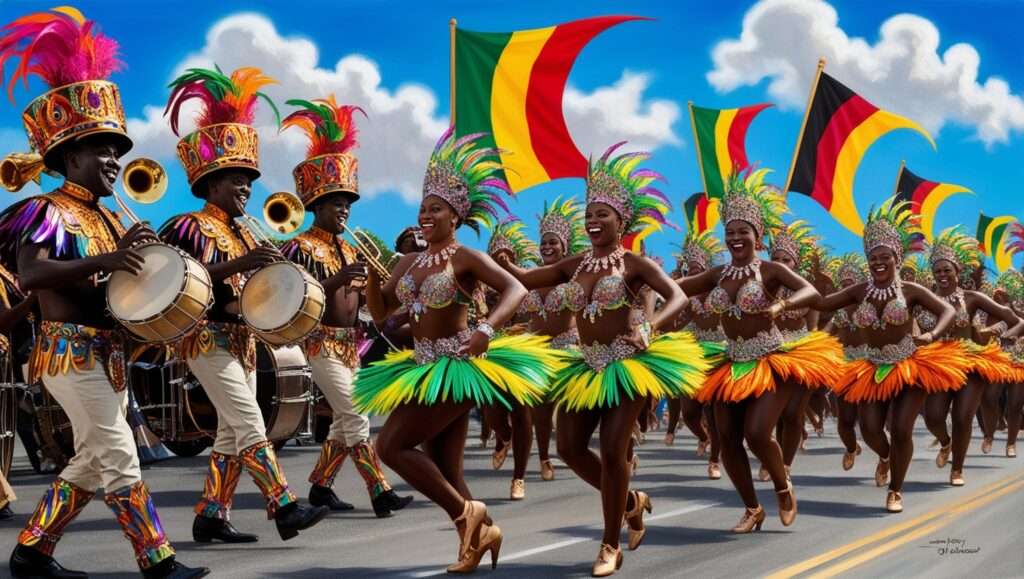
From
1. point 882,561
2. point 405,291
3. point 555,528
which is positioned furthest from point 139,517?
point 882,561

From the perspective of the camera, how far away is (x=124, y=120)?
21.8 feet

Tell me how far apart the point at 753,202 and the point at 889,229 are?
207 centimetres

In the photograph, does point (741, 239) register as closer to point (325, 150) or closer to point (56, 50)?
point (325, 150)

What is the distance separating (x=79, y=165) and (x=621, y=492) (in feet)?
12.0

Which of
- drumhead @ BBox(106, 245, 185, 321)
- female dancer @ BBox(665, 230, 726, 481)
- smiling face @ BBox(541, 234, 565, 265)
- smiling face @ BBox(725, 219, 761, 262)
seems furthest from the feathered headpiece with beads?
drumhead @ BBox(106, 245, 185, 321)

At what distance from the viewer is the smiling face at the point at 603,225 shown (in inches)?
283

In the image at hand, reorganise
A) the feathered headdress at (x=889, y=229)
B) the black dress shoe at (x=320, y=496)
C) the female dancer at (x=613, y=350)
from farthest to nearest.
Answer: the feathered headdress at (x=889, y=229) → the black dress shoe at (x=320, y=496) → the female dancer at (x=613, y=350)

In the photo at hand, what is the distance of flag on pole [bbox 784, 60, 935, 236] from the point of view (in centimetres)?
1880

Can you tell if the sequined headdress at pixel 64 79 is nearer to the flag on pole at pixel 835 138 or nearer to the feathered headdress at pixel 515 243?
the feathered headdress at pixel 515 243

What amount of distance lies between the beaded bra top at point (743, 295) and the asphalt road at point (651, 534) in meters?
1.65

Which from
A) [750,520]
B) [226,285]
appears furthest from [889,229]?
[226,285]

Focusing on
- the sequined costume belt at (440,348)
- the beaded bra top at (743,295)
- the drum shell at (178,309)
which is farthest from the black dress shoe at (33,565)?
the beaded bra top at (743,295)

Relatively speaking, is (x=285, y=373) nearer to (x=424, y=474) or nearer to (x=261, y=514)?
(x=261, y=514)

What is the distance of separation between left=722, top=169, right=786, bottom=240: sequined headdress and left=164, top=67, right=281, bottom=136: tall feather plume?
12.2 ft
